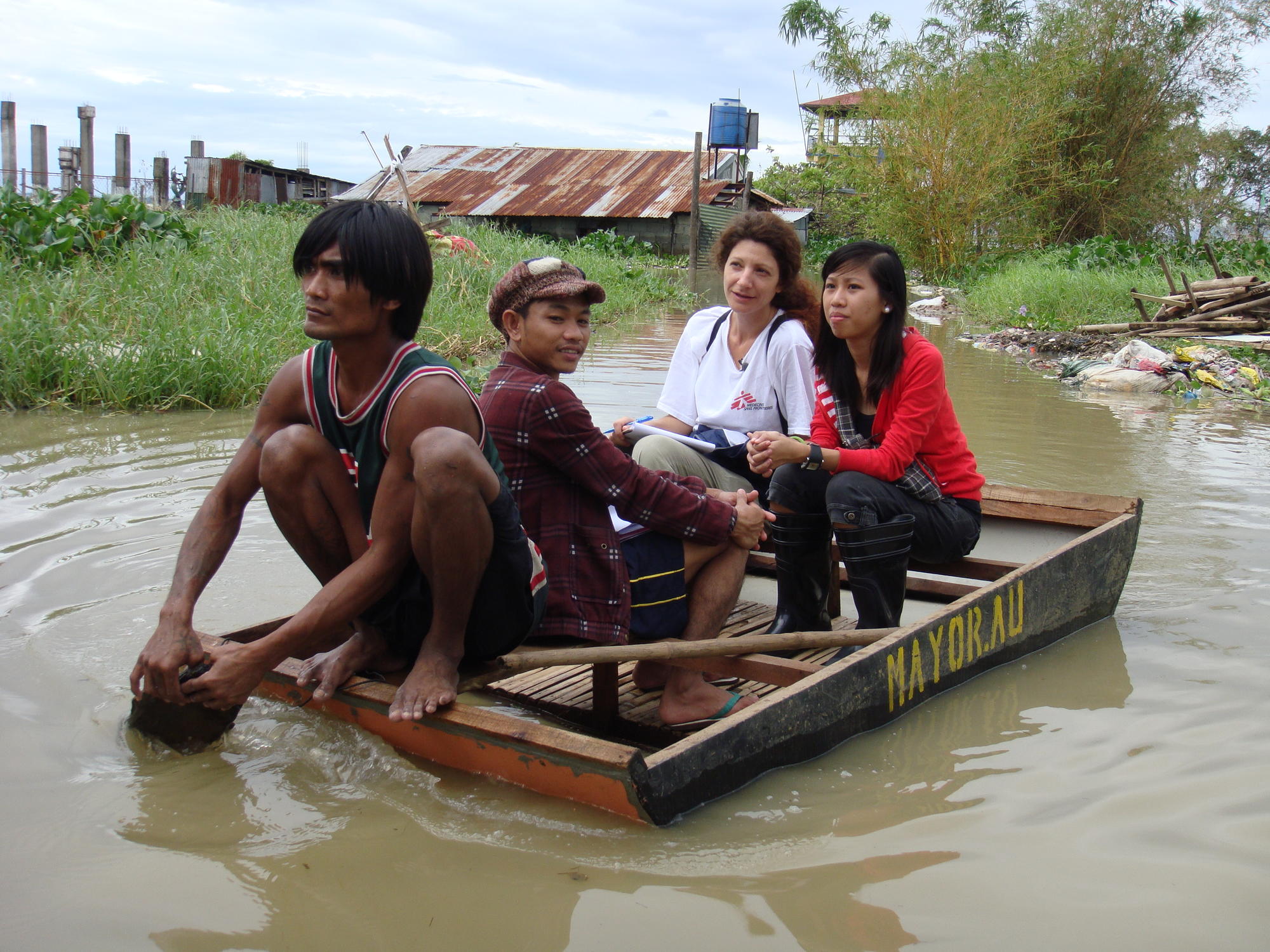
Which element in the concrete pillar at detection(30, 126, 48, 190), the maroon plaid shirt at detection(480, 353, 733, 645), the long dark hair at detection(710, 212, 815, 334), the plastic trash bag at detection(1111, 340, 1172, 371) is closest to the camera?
the maroon plaid shirt at detection(480, 353, 733, 645)

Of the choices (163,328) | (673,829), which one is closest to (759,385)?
(673,829)

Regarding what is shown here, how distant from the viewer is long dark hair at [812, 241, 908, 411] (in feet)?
9.62

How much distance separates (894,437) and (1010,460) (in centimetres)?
364

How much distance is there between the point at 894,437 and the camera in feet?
9.62

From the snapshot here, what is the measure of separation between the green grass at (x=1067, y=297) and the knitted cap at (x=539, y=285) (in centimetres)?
1065

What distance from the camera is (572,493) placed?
8.11 ft

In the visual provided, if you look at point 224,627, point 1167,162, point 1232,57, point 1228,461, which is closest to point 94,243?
point 224,627

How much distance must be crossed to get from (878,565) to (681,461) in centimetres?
66

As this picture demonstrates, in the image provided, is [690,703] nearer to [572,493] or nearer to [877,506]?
[572,493]

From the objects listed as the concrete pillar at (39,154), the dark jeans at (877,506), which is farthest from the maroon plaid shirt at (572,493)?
the concrete pillar at (39,154)

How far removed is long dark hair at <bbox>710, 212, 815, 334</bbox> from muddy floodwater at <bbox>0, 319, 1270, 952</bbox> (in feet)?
4.16

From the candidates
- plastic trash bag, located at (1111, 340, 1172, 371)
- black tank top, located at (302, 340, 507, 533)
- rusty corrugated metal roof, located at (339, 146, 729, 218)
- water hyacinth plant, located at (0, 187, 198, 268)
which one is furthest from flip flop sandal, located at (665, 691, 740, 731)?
rusty corrugated metal roof, located at (339, 146, 729, 218)

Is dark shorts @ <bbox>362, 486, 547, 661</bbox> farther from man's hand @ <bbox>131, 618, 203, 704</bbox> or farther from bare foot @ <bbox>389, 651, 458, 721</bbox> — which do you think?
man's hand @ <bbox>131, 618, 203, 704</bbox>

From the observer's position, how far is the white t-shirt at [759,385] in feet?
10.9
